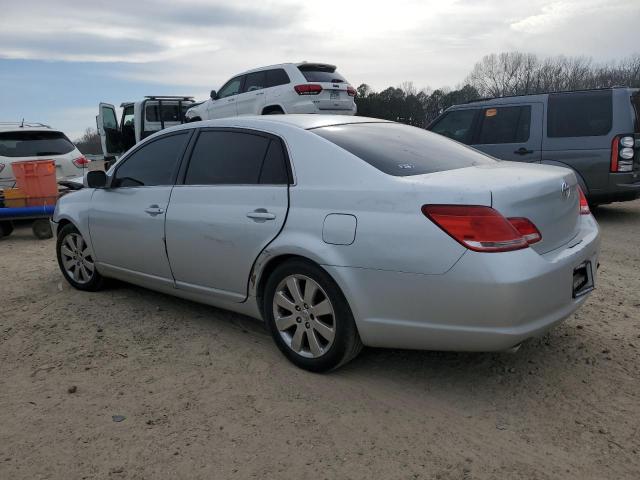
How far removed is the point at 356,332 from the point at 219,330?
136 cm

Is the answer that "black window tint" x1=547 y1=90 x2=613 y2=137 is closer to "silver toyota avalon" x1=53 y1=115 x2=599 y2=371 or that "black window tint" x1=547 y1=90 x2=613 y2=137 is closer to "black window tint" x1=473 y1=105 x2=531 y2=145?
"black window tint" x1=473 y1=105 x2=531 y2=145

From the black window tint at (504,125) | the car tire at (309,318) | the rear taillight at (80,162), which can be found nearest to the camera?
the car tire at (309,318)

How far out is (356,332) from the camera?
3086 mm

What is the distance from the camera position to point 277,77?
11734 mm

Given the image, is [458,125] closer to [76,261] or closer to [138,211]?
[138,211]

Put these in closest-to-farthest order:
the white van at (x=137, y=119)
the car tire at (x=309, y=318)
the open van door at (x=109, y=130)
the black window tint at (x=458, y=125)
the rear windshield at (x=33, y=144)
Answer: the car tire at (x=309, y=318), the black window tint at (x=458, y=125), the rear windshield at (x=33, y=144), the white van at (x=137, y=119), the open van door at (x=109, y=130)

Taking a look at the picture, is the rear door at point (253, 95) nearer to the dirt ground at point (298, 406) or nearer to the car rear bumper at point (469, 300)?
the dirt ground at point (298, 406)

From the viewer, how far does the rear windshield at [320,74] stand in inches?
456

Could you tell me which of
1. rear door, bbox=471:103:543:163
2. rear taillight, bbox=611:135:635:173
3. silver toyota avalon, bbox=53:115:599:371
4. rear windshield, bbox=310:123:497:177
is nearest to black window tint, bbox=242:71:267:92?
rear door, bbox=471:103:543:163

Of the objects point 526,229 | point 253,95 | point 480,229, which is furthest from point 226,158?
point 253,95

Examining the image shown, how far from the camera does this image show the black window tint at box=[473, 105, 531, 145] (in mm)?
8117

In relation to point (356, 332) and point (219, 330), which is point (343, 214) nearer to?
A: point (356, 332)

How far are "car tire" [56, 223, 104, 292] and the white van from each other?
418 inches

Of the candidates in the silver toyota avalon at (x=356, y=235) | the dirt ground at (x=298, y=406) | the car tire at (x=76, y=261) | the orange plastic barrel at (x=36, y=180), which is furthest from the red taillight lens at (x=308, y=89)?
the dirt ground at (x=298, y=406)
